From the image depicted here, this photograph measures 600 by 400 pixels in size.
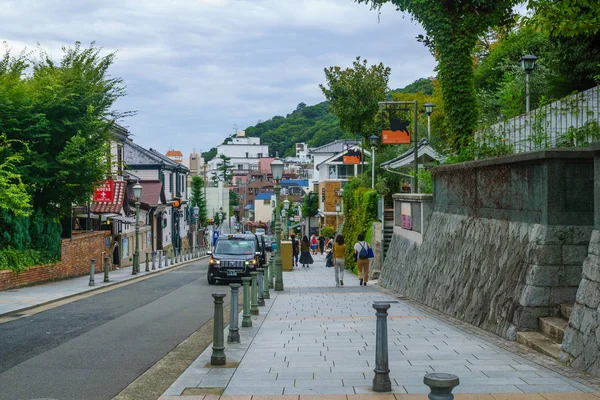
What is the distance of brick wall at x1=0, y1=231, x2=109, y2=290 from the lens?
2260cm

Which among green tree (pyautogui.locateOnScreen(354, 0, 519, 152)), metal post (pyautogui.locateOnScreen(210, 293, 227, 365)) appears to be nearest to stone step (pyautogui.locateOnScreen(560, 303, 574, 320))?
metal post (pyautogui.locateOnScreen(210, 293, 227, 365))

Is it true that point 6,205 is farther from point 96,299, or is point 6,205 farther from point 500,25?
point 500,25

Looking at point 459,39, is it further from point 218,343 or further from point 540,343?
point 218,343

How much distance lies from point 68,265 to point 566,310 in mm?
23582

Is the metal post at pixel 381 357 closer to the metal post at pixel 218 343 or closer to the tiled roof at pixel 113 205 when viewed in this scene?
the metal post at pixel 218 343

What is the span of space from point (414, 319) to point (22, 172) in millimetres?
17906

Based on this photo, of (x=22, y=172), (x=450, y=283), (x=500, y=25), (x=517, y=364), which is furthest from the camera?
(x=22, y=172)

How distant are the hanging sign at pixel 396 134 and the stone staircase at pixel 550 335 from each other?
21365 mm

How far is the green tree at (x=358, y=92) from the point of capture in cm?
4825

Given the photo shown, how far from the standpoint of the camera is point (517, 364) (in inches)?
331

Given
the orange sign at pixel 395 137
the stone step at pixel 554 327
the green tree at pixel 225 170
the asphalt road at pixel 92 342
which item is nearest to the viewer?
the asphalt road at pixel 92 342

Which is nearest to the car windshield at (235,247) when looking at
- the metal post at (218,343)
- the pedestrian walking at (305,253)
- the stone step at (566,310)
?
the pedestrian walking at (305,253)

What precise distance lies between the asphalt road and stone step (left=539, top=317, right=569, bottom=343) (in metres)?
5.66

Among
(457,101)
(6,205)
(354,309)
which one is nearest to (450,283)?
(354,309)
